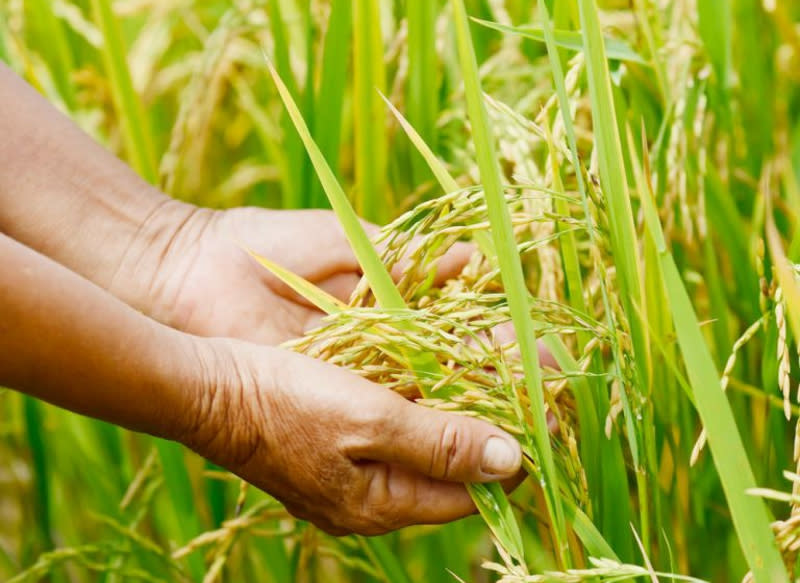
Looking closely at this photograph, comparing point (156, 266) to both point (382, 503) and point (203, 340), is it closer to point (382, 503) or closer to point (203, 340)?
point (203, 340)

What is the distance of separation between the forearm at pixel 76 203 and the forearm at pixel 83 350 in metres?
0.40

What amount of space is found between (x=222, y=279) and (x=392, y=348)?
43 centimetres

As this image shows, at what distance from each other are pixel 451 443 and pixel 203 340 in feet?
0.90

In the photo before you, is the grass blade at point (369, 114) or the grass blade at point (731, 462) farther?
the grass blade at point (369, 114)

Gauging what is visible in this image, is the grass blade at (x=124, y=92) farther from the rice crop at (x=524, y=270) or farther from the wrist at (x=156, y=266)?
the wrist at (x=156, y=266)

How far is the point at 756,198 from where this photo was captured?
1.42m

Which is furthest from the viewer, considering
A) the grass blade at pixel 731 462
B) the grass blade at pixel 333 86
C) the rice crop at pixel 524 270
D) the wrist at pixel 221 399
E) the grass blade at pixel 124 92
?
the grass blade at pixel 124 92

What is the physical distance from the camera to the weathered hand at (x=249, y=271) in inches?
51.8

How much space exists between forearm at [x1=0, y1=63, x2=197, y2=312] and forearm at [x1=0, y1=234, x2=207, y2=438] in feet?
1.32

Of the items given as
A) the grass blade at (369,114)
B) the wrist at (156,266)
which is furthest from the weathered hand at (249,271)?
the grass blade at (369,114)

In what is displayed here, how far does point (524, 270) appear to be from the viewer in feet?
4.66

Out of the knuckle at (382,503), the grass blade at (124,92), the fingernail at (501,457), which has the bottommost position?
the knuckle at (382,503)

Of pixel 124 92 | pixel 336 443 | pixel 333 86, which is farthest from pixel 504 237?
pixel 124 92

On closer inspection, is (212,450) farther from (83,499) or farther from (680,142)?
(83,499)
